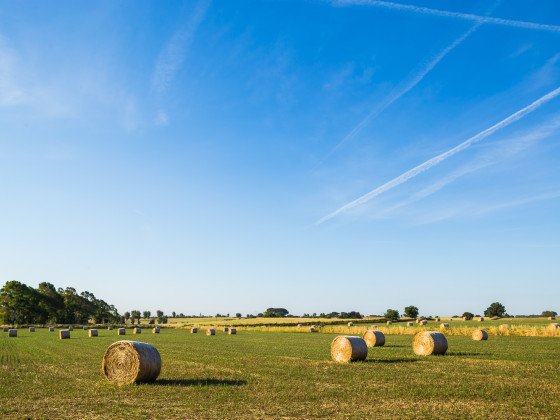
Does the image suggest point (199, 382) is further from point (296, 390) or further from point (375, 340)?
point (375, 340)

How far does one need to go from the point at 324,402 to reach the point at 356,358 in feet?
34.0

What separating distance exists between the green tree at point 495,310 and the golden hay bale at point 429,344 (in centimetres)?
13795

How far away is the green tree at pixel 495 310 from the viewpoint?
5792 inches

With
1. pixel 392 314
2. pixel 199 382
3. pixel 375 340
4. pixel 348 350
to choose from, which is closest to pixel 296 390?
pixel 199 382

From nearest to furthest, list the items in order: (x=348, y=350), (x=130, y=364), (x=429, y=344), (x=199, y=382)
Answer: (x=199, y=382) < (x=130, y=364) < (x=348, y=350) < (x=429, y=344)

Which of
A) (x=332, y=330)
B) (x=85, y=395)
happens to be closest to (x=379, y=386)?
(x=85, y=395)

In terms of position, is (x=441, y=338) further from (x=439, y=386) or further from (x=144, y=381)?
(x=144, y=381)

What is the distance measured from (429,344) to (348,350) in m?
5.70

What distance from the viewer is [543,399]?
40.1ft

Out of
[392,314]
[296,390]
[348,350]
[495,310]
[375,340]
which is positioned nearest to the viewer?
[296,390]

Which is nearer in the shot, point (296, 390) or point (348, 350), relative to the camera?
point (296, 390)

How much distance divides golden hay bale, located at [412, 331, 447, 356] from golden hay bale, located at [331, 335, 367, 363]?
4.44 meters

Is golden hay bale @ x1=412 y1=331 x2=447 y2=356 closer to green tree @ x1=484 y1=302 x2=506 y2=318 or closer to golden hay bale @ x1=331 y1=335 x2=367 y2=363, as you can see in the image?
golden hay bale @ x1=331 y1=335 x2=367 y2=363

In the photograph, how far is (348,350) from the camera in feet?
72.0
